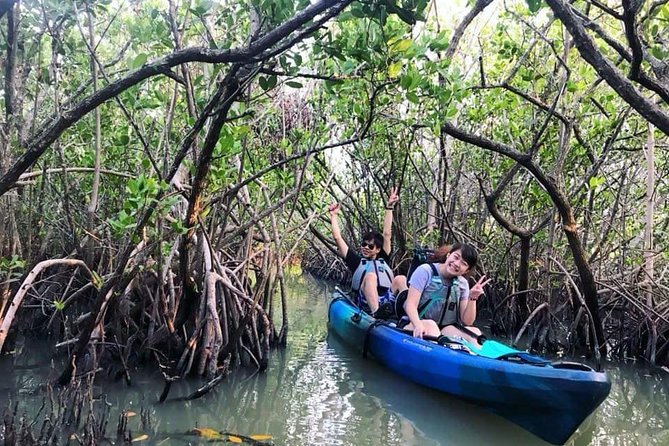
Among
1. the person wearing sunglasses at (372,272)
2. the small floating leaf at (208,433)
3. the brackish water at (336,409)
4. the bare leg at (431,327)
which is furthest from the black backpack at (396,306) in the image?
the small floating leaf at (208,433)

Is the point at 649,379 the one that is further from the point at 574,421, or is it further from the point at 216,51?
the point at 216,51

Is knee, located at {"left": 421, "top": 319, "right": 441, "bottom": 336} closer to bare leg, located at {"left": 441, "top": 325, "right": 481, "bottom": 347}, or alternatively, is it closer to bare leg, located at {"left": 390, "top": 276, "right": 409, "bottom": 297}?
bare leg, located at {"left": 441, "top": 325, "right": 481, "bottom": 347}

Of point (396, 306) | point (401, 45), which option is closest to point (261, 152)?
point (396, 306)

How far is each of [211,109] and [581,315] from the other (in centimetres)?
451

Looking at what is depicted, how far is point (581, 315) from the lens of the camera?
5.98m

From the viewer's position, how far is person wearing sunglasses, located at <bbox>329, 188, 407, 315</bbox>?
5.89 m

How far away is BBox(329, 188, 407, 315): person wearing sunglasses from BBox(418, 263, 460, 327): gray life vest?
1.15 meters

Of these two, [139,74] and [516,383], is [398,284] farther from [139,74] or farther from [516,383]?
[139,74]

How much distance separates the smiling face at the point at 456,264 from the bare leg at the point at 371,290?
5.31 ft

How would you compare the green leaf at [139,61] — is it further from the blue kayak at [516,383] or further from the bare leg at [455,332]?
the bare leg at [455,332]

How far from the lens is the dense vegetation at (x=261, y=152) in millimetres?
2785

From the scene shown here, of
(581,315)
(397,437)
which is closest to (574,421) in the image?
(397,437)

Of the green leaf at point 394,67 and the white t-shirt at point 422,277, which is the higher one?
the green leaf at point 394,67

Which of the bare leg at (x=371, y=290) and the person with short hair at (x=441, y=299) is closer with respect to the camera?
the person with short hair at (x=441, y=299)
